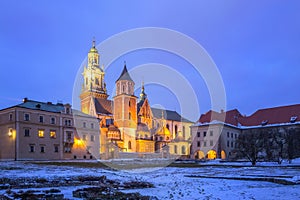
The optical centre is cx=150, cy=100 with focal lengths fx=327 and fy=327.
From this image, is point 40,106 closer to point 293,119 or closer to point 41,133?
point 41,133

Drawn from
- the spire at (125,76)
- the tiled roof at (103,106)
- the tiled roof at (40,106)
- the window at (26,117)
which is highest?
the spire at (125,76)

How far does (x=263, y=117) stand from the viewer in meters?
92.4

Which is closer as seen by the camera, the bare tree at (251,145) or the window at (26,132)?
the bare tree at (251,145)

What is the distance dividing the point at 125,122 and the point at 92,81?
2882 centimetres

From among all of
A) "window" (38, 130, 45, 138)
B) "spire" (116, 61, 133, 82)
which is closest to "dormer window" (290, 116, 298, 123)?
"spire" (116, 61, 133, 82)

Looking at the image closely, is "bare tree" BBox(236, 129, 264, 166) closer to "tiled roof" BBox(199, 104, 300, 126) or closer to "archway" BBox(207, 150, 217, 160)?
"archway" BBox(207, 150, 217, 160)

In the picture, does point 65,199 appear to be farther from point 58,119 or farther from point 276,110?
point 276,110

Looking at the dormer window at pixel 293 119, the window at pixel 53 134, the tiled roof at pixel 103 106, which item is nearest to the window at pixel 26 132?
the window at pixel 53 134

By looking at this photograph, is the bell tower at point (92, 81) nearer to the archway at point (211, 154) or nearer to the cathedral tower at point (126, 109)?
the cathedral tower at point (126, 109)

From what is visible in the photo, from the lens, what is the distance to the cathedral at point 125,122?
96125mm

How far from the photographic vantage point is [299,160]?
55656 millimetres

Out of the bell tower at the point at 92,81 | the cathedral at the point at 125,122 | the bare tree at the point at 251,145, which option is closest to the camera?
the bare tree at the point at 251,145

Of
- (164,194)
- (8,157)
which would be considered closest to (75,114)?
(8,157)

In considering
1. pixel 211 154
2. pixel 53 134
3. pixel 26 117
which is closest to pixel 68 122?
pixel 53 134
